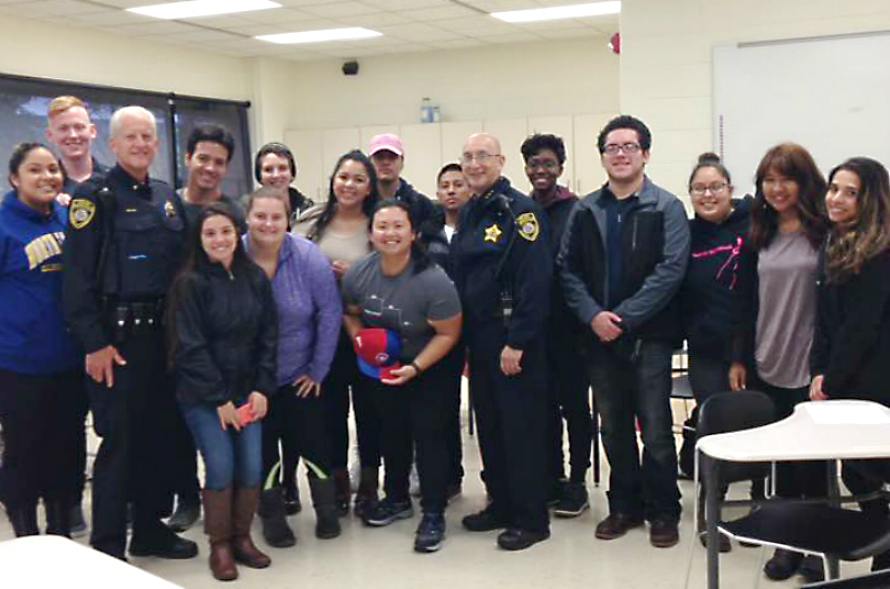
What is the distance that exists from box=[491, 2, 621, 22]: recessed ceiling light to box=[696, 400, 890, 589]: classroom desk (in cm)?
549

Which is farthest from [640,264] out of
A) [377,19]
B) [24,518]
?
[377,19]

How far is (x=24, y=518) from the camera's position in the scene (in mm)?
3291

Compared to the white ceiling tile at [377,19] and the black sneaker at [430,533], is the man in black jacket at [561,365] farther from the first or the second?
the white ceiling tile at [377,19]

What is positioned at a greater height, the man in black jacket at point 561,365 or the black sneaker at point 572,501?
the man in black jacket at point 561,365

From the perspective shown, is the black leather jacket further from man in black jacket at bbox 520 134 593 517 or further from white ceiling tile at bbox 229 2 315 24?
white ceiling tile at bbox 229 2 315 24

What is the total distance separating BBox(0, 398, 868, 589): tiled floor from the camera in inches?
Result: 123

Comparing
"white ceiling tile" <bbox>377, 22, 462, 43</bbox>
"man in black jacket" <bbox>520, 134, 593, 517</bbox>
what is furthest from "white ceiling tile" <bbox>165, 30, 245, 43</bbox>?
"man in black jacket" <bbox>520, 134, 593, 517</bbox>

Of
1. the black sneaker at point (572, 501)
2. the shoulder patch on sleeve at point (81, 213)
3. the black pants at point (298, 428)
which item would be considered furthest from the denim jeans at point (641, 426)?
the shoulder patch on sleeve at point (81, 213)

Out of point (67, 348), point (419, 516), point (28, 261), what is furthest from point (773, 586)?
point (28, 261)

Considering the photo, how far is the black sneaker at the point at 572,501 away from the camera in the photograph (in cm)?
374

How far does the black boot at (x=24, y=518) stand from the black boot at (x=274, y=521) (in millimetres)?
812

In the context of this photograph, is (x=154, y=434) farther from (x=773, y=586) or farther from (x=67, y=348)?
(x=773, y=586)

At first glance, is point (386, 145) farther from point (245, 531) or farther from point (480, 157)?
point (245, 531)

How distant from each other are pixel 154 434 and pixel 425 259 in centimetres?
118
